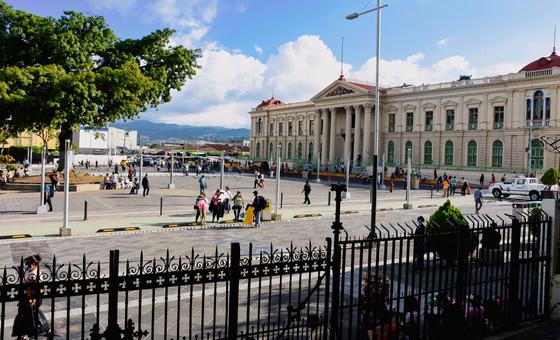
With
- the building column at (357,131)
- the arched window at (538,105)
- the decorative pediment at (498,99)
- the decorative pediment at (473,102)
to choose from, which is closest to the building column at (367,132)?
the building column at (357,131)

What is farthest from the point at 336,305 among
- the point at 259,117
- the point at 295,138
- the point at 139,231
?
the point at 259,117

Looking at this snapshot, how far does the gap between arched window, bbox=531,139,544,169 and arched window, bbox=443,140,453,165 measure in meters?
11.8

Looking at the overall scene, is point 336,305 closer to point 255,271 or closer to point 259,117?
point 255,271

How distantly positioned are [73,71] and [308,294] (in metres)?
32.7

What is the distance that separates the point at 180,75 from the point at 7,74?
43.4ft

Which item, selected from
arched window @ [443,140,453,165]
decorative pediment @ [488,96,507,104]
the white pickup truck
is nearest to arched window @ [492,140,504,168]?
decorative pediment @ [488,96,507,104]

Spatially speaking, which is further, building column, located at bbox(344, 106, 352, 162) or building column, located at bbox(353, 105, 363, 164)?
building column, located at bbox(344, 106, 352, 162)

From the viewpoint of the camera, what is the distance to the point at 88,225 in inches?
→ 746

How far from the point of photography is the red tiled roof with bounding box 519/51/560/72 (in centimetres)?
5311

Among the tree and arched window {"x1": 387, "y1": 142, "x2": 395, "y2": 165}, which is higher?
the tree

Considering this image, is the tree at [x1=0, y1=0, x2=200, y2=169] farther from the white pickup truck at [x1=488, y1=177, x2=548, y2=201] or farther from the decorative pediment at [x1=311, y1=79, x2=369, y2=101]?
the decorative pediment at [x1=311, y1=79, x2=369, y2=101]

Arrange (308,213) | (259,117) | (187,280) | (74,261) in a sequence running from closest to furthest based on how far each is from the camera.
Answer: (187,280) < (74,261) < (308,213) < (259,117)

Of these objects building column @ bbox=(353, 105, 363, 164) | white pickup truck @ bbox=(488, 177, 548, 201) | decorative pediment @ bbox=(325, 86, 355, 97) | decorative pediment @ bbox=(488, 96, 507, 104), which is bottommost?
white pickup truck @ bbox=(488, 177, 548, 201)

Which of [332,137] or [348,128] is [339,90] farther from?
[332,137]
